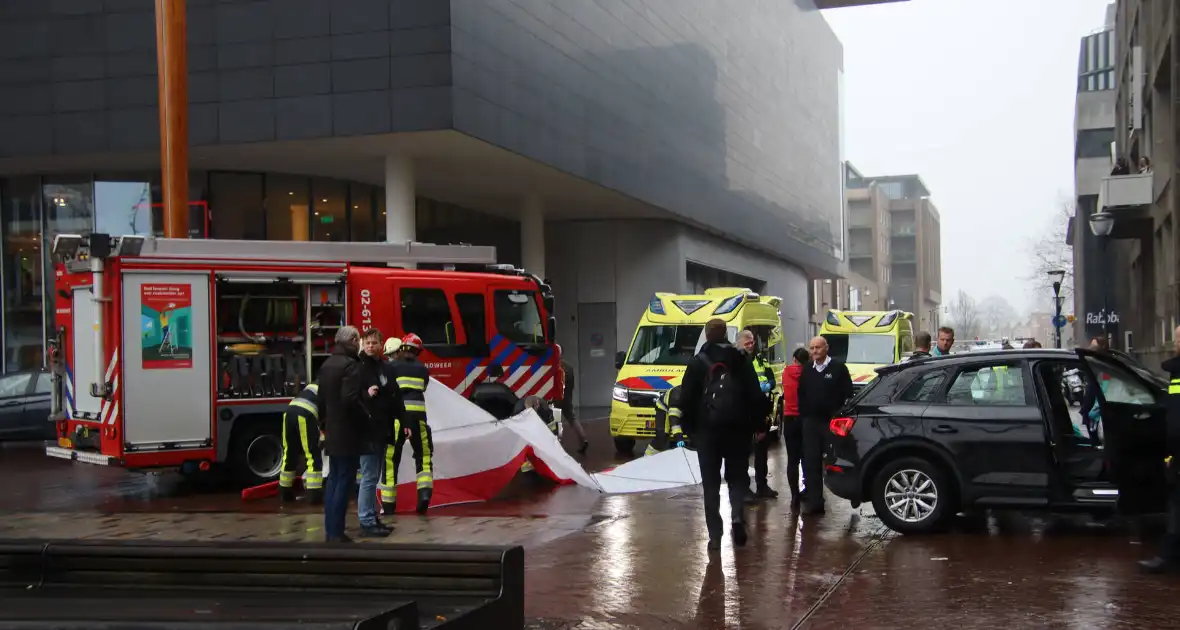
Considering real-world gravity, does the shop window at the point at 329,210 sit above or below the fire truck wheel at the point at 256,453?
above

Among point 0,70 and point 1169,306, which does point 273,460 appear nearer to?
point 0,70

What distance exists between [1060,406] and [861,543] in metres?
2.06

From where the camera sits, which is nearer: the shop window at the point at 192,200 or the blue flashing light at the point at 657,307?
the blue flashing light at the point at 657,307

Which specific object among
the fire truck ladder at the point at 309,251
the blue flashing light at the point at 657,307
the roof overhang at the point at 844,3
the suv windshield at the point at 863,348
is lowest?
the suv windshield at the point at 863,348

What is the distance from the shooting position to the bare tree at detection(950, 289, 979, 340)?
149 m

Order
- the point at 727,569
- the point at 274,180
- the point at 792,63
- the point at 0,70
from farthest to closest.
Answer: the point at 792,63 → the point at 274,180 → the point at 0,70 → the point at 727,569

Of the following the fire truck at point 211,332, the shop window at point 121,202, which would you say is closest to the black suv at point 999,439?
the fire truck at point 211,332

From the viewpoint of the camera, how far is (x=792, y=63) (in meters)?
53.6

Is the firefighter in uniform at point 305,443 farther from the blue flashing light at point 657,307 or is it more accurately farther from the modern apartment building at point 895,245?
the modern apartment building at point 895,245

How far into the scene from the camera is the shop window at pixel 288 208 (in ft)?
89.0

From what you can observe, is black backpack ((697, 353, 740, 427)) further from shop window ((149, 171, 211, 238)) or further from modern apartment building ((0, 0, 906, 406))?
shop window ((149, 171, 211, 238))

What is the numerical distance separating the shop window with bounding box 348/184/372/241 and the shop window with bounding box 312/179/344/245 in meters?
0.20

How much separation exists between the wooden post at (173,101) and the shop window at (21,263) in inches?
360

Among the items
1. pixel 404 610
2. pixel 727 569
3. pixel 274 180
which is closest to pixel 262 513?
pixel 727 569
